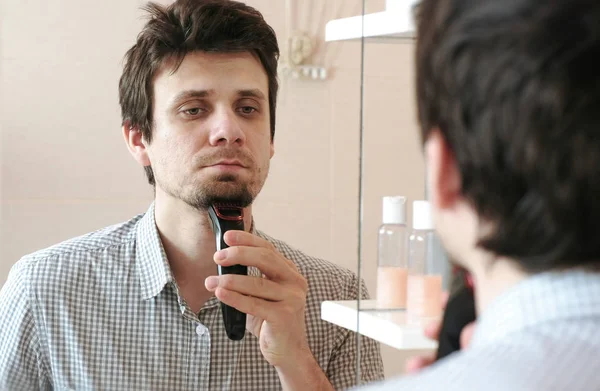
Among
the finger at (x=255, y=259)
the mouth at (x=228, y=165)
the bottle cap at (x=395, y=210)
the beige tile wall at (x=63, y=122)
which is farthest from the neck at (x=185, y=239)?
the bottle cap at (x=395, y=210)

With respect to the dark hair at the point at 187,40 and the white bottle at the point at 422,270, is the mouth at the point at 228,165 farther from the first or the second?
the white bottle at the point at 422,270

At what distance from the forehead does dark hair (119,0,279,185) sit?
12 millimetres

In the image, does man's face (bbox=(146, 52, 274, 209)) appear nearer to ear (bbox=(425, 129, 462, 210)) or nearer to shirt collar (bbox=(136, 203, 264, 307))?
shirt collar (bbox=(136, 203, 264, 307))

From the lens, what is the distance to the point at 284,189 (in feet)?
7.07

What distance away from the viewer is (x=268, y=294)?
4.07 feet

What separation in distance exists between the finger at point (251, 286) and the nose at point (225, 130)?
0.85ft

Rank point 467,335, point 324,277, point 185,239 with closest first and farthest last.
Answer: point 467,335 → point 185,239 → point 324,277

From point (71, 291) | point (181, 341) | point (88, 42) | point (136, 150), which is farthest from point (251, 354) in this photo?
point (88, 42)

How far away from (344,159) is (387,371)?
1314 millimetres

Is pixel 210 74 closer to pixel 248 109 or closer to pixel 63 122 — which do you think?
pixel 248 109

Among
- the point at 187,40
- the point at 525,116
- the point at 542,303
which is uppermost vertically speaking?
the point at 187,40

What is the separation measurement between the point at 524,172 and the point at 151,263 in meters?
1.07

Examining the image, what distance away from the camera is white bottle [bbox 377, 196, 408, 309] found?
2.77 feet

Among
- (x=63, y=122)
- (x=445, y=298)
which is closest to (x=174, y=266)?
(x=63, y=122)
